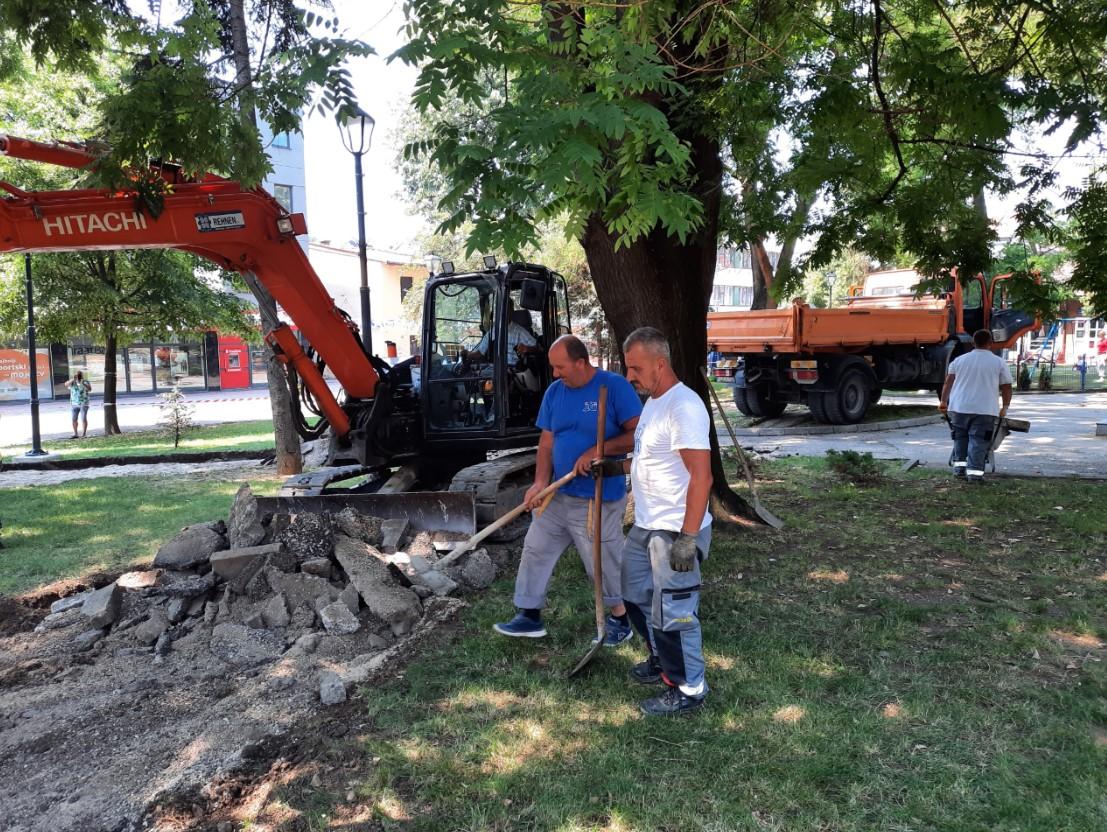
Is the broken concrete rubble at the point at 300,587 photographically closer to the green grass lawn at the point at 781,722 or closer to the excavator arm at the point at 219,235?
the green grass lawn at the point at 781,722

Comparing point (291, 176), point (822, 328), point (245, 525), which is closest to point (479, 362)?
point (245, 525)

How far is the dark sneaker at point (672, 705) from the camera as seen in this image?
370 cm

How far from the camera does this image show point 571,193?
3910 millimetres

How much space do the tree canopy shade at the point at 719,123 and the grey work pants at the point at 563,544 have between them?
1506mm

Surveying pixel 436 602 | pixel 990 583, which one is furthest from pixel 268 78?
pixel 990 583

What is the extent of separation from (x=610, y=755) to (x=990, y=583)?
3582 mm

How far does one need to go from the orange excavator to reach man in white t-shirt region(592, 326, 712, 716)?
3170 mm

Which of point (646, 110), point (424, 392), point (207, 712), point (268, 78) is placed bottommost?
point (207, 712)

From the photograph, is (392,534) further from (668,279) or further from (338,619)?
(668,279)

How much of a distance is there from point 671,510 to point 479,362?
4240 mm

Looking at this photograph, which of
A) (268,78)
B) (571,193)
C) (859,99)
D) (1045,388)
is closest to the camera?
(571,193)

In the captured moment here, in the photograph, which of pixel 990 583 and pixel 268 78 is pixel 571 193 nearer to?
pixel 268 78

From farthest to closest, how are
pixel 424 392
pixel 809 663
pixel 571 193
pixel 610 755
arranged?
pixel 424 392
pixel 809 663
pixel 571 193
pixel 610 755

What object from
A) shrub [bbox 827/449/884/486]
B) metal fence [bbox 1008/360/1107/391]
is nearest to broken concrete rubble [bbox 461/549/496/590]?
shrub [bbox 827/449/884/486]
